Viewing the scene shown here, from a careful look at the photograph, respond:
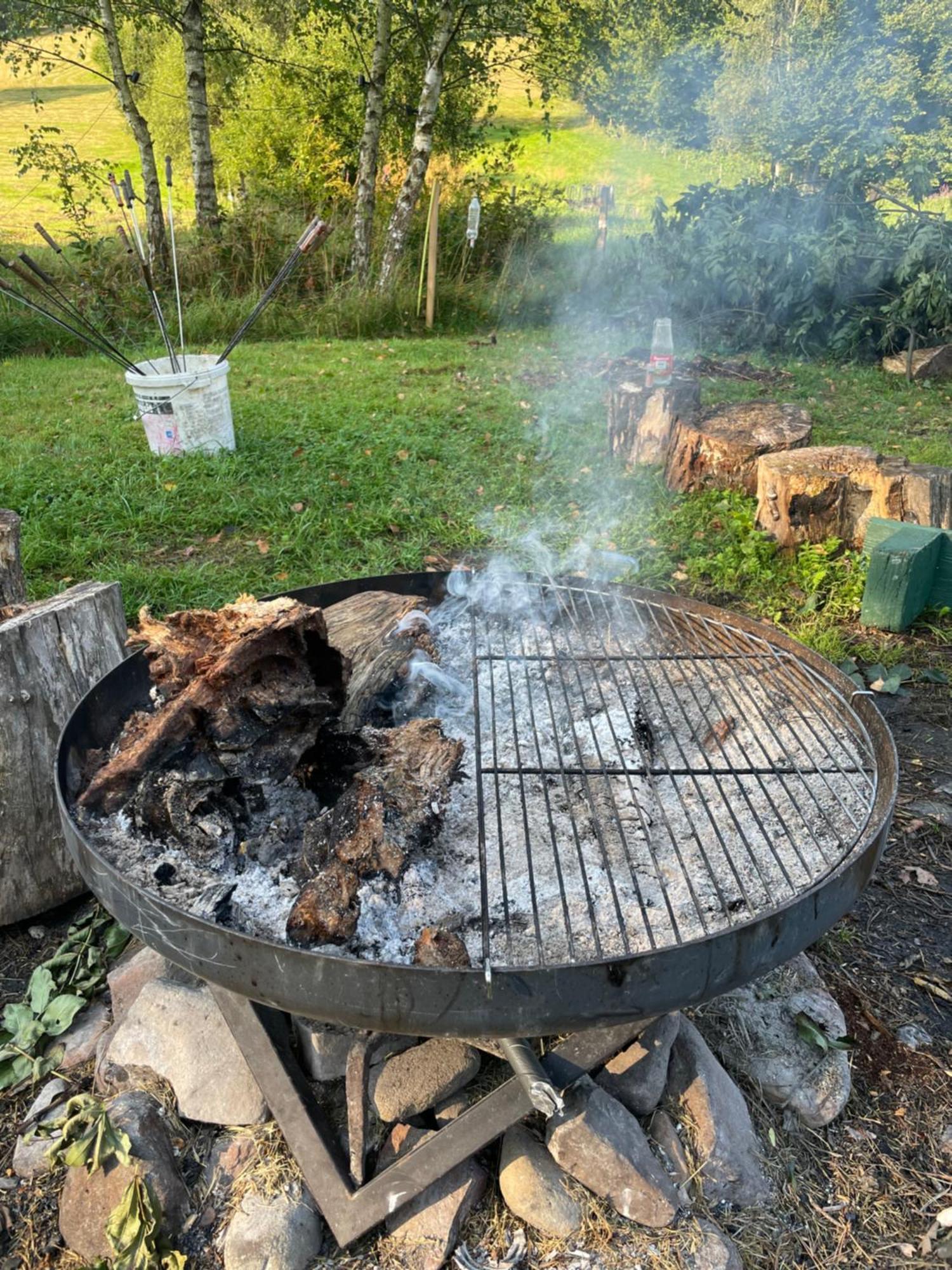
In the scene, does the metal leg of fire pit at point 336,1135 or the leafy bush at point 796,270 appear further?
the leafy bush at point 796,270

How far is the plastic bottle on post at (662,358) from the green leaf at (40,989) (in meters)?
4.66

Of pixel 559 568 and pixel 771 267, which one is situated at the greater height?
pixel 771 267

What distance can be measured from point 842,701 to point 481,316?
8803mm

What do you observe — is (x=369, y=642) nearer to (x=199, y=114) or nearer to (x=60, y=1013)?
(x=60, y=1013)

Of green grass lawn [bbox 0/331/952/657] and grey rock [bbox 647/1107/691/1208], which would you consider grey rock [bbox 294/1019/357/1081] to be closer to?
grey rock [bbox 647/1107/691/1208]

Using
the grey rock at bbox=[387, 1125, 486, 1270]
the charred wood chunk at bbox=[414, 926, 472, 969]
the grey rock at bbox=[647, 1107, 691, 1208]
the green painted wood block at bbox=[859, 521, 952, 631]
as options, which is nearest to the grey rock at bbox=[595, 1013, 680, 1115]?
the grey rock at bbox=[647, 1107, 691, 1208]

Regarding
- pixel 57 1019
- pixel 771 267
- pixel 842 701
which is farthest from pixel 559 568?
pixel 771 267

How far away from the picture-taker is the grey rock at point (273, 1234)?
1.62m

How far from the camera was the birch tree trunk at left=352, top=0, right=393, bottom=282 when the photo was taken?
9047 mm

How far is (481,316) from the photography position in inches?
400

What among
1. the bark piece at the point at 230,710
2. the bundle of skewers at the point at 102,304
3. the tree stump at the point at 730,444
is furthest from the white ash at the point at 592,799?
the tree stump at the point at 730,444

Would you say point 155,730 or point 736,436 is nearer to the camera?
point 155,730

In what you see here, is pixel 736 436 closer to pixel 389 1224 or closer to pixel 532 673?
pixel 532 673

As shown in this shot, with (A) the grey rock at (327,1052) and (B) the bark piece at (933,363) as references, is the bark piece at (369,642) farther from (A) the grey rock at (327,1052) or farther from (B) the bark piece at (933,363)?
(B) the bark piece at (933,363)
